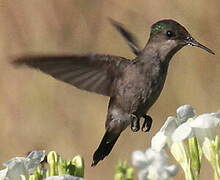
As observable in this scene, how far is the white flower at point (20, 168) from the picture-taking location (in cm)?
225

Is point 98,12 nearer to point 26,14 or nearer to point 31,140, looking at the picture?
point 26,14

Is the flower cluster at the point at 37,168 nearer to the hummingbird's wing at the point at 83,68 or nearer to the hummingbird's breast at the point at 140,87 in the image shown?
the hummingbird's wing at the point at 83,68

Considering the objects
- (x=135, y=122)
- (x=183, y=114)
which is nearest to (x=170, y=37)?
(x=135, y=122)

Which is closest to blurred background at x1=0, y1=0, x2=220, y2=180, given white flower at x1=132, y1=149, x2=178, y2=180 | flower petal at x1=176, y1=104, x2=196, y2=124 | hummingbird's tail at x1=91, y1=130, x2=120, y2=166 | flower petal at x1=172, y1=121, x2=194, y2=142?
hummingbird's tail at x1=91, y1=130, x2=120, y2=166

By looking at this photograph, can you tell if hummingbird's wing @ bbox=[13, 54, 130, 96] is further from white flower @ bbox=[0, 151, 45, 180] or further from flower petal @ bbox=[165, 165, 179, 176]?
flower petal @ bbox=[165, 165, 179, 176]

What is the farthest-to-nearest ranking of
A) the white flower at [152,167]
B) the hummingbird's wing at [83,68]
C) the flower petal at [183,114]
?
the hummingbird's wing at [83,68]
the flower petal at [183,114]
the white flower at [152,167]

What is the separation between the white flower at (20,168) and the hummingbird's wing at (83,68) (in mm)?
360

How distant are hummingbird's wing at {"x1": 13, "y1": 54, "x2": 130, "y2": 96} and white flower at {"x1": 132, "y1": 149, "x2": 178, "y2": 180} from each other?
0.71 m

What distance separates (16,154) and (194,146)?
344 centimetres

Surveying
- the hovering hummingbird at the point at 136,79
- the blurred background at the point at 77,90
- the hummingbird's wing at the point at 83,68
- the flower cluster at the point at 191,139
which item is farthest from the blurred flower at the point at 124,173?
the blurred background at the point at 77,90

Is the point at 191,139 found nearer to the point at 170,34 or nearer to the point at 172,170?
the point at 172,170

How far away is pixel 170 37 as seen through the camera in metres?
3.21

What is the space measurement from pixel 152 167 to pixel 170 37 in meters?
1.32

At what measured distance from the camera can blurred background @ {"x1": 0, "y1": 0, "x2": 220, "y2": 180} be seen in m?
5.80
